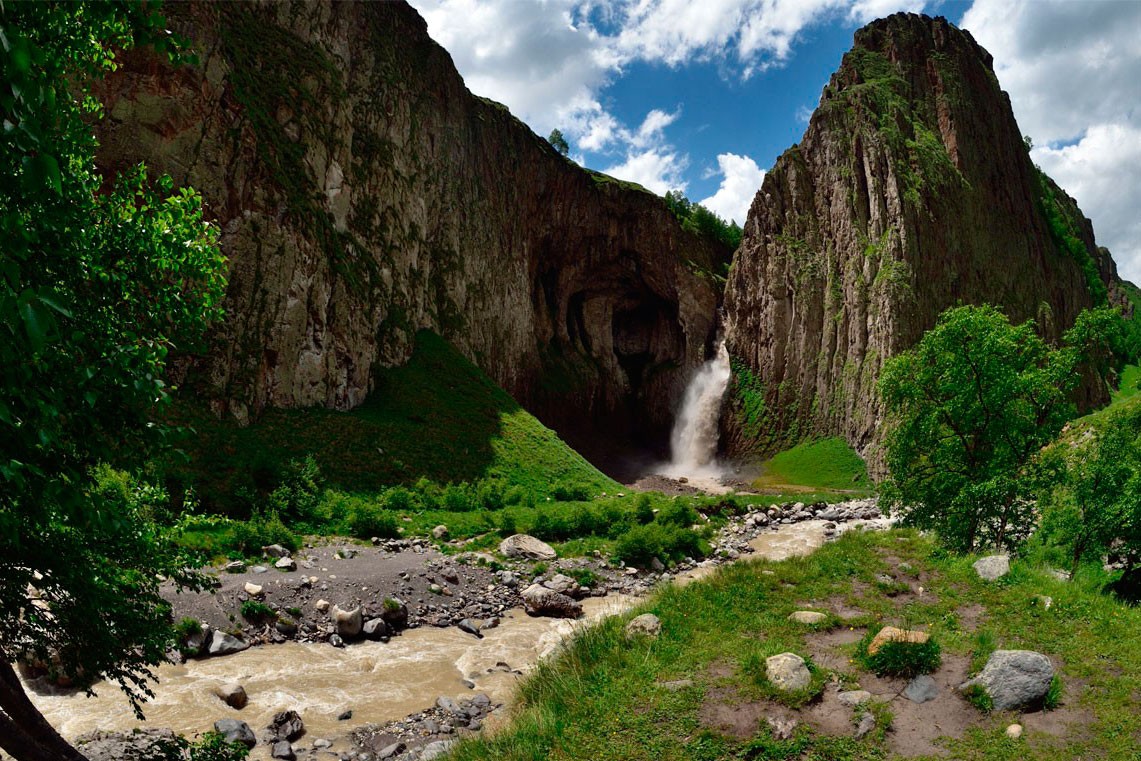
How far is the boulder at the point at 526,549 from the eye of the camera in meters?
22.6

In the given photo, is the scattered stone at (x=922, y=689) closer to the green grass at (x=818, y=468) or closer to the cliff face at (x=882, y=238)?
the green grass at (x=818, y=468)

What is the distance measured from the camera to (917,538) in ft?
54.0

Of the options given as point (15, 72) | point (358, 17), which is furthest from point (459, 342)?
point (15, 72)

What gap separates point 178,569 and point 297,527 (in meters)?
18.5

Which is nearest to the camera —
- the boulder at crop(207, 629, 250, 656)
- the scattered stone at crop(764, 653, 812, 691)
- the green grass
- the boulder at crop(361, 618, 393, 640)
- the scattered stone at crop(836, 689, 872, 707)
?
the scattered stone at crop(836, 689, 872, 707)

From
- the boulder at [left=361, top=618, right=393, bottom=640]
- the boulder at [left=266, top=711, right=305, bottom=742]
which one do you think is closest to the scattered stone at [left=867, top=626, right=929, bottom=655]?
the boulder at [left=266, top=711, right=305, bottom=742]

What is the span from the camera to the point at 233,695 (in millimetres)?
11531

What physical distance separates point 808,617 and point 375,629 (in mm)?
10591

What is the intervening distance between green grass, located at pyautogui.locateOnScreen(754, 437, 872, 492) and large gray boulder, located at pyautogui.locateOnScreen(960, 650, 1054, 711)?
151 feet

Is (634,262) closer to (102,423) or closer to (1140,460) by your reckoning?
(1140,460)

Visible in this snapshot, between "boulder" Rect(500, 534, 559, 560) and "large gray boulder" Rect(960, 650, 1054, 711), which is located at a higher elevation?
"large gray boulder" Rect(960, 650, 1054, 711)

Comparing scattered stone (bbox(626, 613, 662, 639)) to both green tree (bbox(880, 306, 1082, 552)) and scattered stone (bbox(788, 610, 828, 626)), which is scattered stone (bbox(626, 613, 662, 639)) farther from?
green tree (bbox(880, 306, 1082, 552))

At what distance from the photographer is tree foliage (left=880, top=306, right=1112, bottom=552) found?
14359 millimetres

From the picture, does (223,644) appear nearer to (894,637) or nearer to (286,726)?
(286,726)
